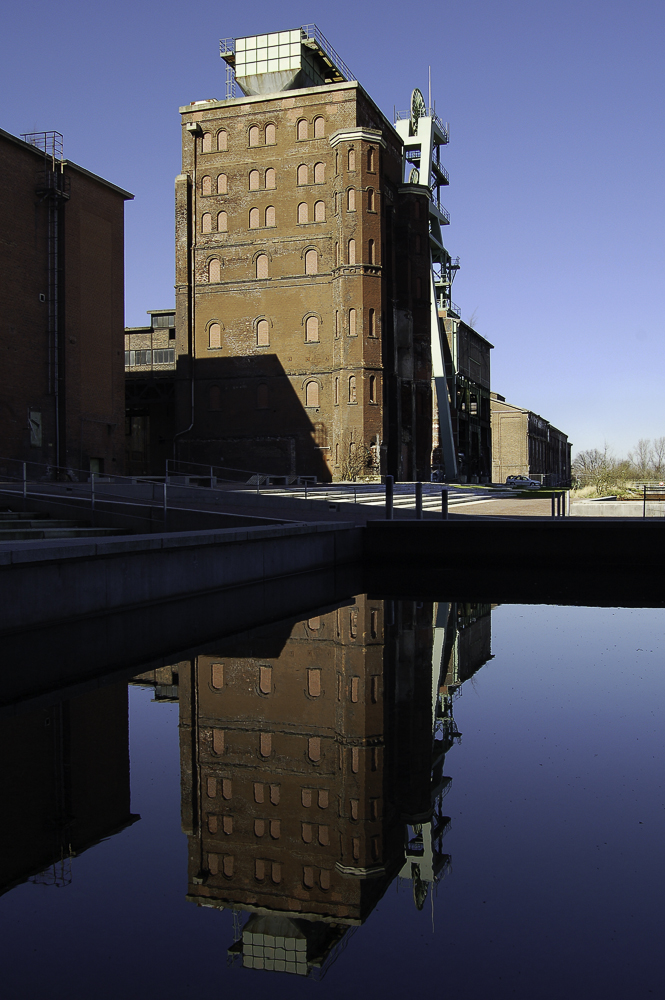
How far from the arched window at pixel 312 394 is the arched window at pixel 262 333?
315 centimetres

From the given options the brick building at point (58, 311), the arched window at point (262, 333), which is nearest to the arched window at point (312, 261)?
the arched window at point (262, 333)

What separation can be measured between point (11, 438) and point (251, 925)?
29.1 m

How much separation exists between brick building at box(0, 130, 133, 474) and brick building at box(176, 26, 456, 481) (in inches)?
395

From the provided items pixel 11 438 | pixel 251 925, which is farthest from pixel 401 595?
pixel 11 438

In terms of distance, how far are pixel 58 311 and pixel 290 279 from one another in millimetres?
14958

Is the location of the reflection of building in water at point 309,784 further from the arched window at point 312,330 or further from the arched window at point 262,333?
the arched window at point 262,333

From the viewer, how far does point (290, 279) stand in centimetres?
4444

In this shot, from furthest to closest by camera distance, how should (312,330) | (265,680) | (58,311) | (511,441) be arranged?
(511,441), (312,330), (58,311), (265,680)

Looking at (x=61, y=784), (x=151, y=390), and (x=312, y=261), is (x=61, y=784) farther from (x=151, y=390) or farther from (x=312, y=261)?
(x=151, y=390)

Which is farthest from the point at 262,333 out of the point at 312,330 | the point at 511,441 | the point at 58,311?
the point at 511,441

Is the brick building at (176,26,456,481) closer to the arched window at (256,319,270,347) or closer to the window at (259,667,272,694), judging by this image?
the arched window at (256,319,270,347)

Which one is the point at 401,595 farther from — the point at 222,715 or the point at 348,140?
the point at 348,140

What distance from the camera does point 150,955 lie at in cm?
308

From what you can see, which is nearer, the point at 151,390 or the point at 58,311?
the point at 58,311
